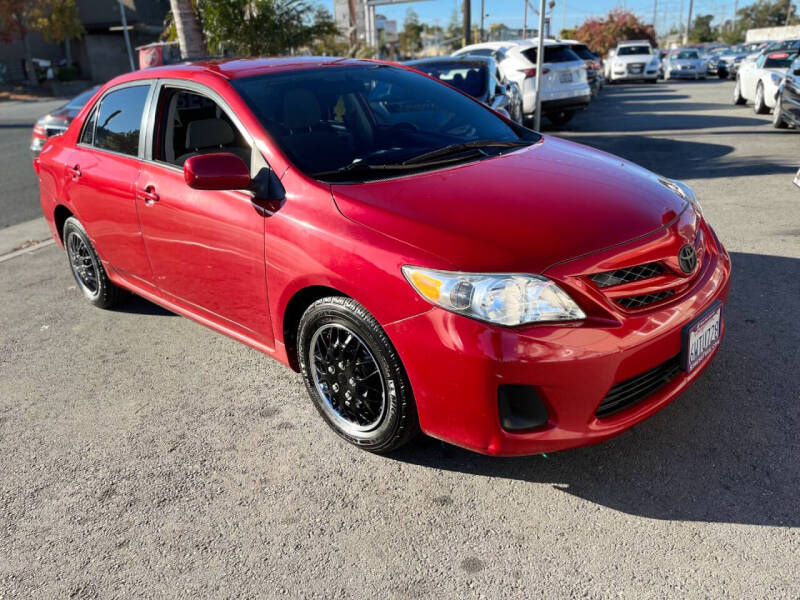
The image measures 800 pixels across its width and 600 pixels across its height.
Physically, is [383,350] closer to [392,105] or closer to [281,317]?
[281,317]

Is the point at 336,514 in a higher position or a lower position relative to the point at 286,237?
lower

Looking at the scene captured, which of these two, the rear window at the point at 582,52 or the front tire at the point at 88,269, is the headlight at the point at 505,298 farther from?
the rear window at the point at 582,52

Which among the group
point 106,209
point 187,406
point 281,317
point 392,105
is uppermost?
point 392,105

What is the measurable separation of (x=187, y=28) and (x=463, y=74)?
246 inches

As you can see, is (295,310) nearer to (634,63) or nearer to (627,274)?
(627,274)

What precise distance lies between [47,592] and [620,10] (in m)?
61.2

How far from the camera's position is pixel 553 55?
44.7 feet

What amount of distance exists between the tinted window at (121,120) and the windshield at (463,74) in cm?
564

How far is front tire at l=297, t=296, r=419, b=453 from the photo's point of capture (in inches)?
109

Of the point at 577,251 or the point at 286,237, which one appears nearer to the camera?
the point at 577,251

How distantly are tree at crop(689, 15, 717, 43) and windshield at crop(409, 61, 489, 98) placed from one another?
293 ft

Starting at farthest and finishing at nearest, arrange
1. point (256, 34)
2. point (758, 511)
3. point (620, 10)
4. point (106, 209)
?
point (620, 10)
point (256, 34)
point (106, 209)
point (758, 511)

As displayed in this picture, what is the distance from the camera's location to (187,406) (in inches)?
144

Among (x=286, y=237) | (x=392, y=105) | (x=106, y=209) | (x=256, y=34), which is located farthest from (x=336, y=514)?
(x=256, y=34)
